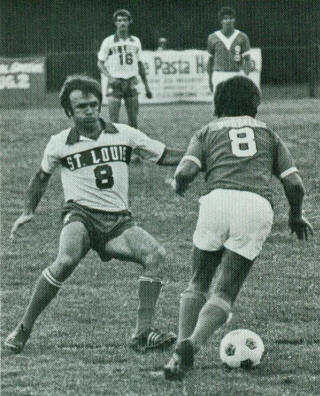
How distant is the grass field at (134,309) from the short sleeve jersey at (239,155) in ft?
3.67

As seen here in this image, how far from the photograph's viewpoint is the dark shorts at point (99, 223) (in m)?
7.59

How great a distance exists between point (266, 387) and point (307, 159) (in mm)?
11699

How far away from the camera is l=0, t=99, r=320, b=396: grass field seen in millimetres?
6762

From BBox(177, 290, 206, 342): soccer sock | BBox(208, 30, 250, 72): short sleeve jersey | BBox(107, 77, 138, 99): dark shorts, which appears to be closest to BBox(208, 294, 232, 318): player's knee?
BBox(177, 290, 206, 342): soccer sock

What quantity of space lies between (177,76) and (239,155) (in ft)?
83.3

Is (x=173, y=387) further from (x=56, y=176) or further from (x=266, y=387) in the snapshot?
(x=56, y=176)

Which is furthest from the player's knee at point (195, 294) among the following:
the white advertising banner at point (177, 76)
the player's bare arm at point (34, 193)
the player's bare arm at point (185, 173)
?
the white advertising banner at point (177, 76)

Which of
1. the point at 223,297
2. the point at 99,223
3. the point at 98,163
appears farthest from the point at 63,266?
the point at 223,297

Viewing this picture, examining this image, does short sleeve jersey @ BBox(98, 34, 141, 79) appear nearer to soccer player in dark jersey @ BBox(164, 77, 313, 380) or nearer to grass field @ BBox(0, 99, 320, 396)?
grass field @ BBox(0, 99, 320, 396)

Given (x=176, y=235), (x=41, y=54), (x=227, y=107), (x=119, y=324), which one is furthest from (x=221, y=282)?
(x=41, y=54)

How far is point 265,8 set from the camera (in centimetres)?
3888

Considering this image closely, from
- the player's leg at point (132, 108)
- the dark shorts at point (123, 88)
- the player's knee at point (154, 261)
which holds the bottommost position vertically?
the player's leg at point (132, 108)

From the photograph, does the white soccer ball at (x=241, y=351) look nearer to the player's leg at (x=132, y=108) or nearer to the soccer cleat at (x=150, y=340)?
the soccer cleat at (x=150, y=340)

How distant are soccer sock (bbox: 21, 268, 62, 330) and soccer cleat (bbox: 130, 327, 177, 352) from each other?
1.96ft
